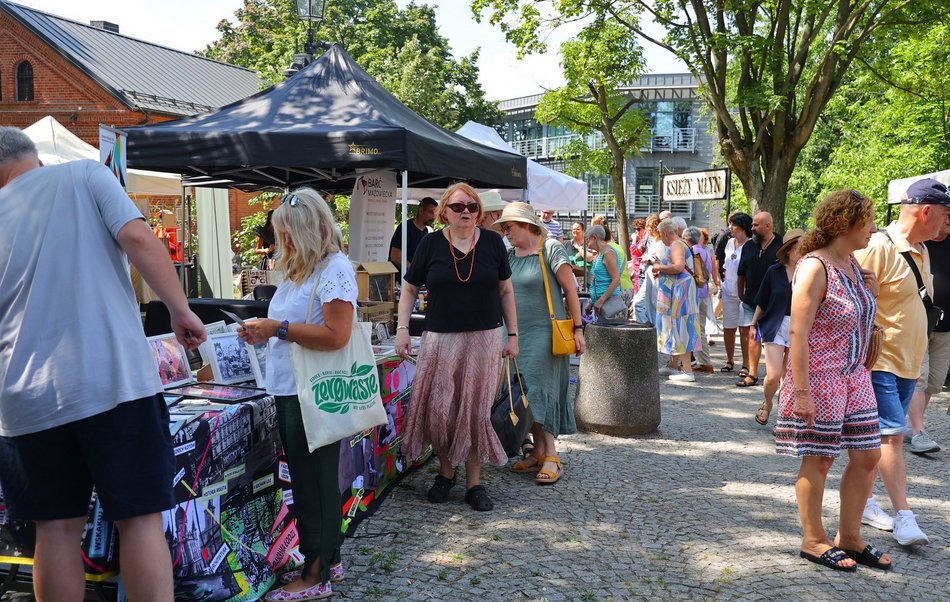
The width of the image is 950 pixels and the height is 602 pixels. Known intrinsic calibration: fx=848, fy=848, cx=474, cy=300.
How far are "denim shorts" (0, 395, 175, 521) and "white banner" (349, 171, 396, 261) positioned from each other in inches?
219

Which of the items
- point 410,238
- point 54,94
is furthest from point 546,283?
point 54,94

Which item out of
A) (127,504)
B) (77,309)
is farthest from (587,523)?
(77,309)

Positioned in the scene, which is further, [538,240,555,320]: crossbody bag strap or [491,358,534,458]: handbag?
[538,240,555,320]: crossbody bag strap

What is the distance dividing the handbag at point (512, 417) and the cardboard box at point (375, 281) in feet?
5.00

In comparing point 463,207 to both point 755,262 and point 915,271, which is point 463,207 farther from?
point 755,262

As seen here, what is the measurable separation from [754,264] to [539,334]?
157 inches

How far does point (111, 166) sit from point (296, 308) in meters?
2.03

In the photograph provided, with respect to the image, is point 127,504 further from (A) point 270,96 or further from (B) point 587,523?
(A) point 270,96

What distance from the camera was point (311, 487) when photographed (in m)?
3.61

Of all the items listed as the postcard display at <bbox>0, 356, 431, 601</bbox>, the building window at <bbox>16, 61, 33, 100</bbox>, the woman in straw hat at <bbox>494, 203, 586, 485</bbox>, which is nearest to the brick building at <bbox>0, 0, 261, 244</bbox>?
the building window at <bbox>16, 61, 33, 100</bbox>

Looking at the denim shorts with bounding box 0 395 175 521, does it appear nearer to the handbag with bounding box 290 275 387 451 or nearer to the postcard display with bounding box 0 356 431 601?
the postcard display with bounding box 0 356 431 601

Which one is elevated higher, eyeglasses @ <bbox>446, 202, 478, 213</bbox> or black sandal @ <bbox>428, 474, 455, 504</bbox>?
eyeglasses @ <bbox>446, 202, 478, 213</bbox>

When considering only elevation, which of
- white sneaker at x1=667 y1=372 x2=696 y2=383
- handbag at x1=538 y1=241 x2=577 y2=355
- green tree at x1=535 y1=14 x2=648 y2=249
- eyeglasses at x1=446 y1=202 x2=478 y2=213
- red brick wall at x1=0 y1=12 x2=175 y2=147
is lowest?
white sneaker at x1=667 y1=372 x2=696 y2=383

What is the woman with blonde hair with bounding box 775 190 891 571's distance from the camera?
3.92 m
